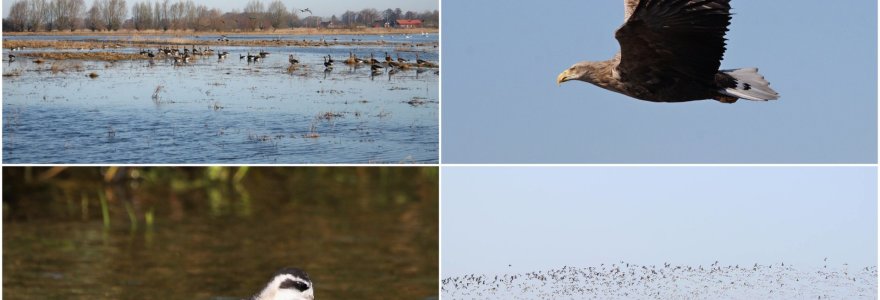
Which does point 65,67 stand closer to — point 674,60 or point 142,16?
point 142,16

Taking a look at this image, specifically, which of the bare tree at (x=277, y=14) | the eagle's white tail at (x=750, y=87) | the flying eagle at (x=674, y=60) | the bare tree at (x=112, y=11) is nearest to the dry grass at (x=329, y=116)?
the bare tree at (x=277, y=14)

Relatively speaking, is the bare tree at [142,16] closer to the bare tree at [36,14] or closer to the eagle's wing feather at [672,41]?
the bare tree at [36,14]

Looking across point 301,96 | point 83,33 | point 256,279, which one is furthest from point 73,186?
point 256,279

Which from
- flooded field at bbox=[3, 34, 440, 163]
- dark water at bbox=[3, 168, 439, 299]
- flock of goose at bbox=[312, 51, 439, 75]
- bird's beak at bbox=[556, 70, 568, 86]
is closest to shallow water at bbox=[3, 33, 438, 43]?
flooded field at bbox=[3, 34, 440, 163]

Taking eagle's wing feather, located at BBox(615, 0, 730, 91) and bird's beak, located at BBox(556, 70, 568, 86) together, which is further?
bird's beak, located at BBox(556, 70, 568, 86)

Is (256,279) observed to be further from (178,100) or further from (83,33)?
(83,33)

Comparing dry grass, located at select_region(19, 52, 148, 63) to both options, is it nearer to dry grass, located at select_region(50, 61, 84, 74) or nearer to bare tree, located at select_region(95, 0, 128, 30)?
dry grass, located at select_region(50, 61, 84, 74)

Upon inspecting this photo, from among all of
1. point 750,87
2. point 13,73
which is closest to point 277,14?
point 13,73
